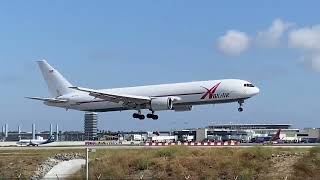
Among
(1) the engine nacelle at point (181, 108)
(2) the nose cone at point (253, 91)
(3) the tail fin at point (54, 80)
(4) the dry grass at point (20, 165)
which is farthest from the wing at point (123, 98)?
(4) the dry grass at point (20, 165)

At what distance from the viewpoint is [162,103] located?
245 feet

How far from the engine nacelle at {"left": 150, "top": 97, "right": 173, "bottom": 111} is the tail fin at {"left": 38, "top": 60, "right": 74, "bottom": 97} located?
18.5 m

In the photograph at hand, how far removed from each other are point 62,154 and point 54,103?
34412 mm

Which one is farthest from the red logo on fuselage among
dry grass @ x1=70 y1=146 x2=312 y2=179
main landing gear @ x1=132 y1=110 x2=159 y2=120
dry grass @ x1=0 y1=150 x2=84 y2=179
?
dry grass @ x1=0 y1=150 x2=84 y2=179

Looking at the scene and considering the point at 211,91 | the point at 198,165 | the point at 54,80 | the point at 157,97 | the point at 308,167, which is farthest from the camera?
the point at 54,80

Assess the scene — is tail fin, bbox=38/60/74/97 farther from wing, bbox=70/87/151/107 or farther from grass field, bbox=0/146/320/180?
grass field, bbox=0/146/320/180

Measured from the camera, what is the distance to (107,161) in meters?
45.4

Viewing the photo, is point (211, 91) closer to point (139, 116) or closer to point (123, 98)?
point (139, 116)

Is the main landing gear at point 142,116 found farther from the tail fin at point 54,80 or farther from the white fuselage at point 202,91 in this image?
the tail fin at point 54,80

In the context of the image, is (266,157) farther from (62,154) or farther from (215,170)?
(62,154)

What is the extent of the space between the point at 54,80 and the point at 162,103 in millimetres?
24487

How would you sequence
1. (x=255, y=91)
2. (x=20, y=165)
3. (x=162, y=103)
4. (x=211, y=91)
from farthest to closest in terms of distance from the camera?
(x=162, y=103) < (x=255, y=91) < (x=211, y=91) < (x=20, y=165)

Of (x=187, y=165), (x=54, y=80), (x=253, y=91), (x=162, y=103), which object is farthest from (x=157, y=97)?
(x=187, y=165)

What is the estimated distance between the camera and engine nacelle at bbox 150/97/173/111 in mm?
74375
